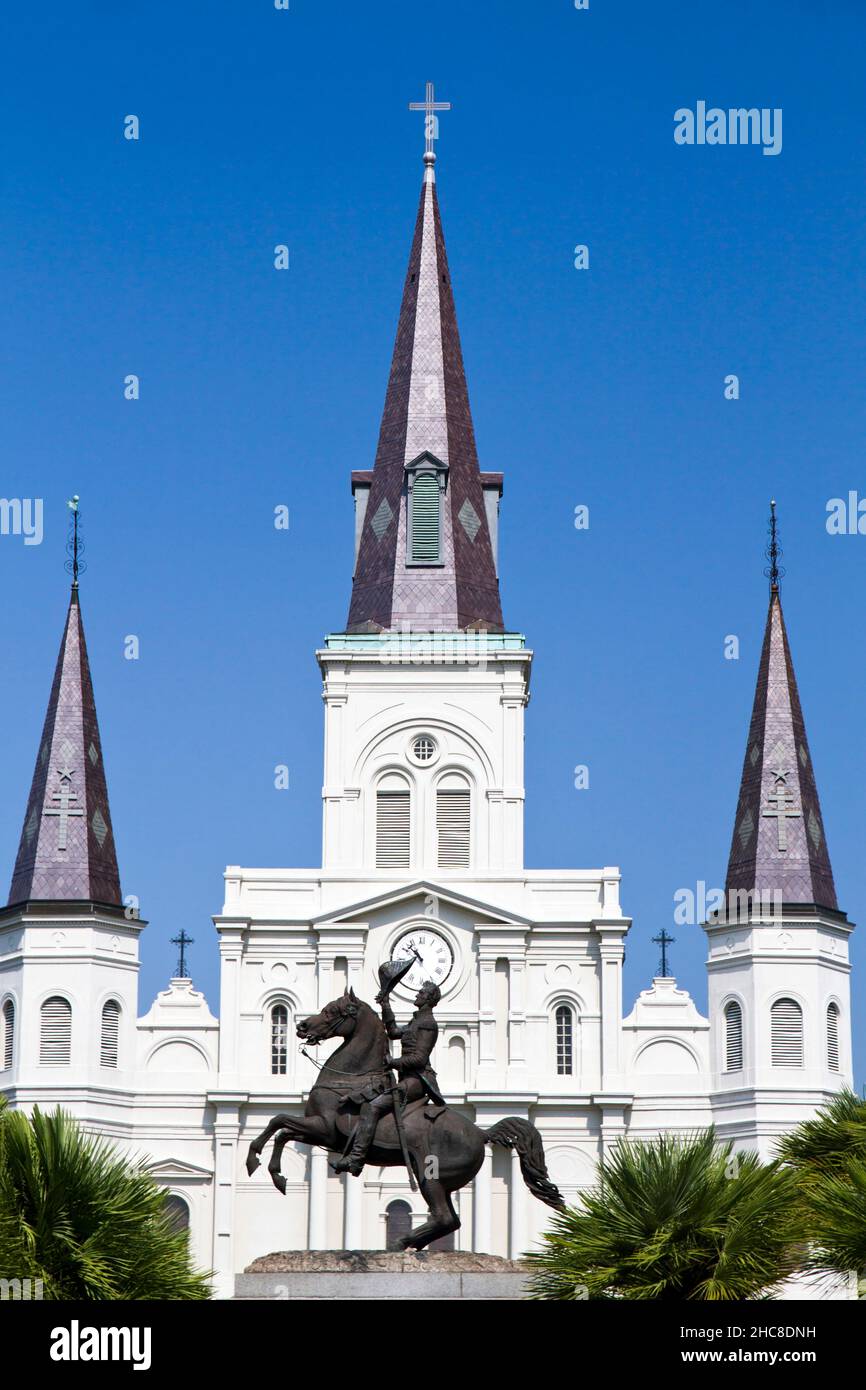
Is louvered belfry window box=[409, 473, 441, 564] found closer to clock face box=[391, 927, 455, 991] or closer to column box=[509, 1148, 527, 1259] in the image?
clock face box=[391, 927, 455, 991]

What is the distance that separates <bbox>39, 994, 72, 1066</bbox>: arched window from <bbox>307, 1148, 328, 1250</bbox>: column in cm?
740

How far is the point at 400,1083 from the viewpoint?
31000 mm

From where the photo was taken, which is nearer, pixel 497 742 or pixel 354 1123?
pixel 354 1123

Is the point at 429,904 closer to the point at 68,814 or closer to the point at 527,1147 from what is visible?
the point at 68,814

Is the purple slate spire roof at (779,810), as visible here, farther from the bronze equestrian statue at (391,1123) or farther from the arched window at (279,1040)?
the bronze equestrian statue at (391,1123)

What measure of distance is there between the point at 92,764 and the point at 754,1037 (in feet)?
66.1

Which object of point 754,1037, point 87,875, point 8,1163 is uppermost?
point 87,875

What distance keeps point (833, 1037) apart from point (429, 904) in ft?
38.7

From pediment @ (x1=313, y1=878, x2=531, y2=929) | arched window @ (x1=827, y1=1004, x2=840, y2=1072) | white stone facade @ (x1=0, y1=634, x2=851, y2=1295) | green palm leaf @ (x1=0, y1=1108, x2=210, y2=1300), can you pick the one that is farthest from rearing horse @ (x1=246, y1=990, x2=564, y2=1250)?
arched window @ (x1=827, y1=1004, x2=840, y2=1072)

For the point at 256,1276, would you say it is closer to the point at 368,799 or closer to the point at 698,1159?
the point at 698,1159

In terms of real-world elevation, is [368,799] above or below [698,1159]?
above
